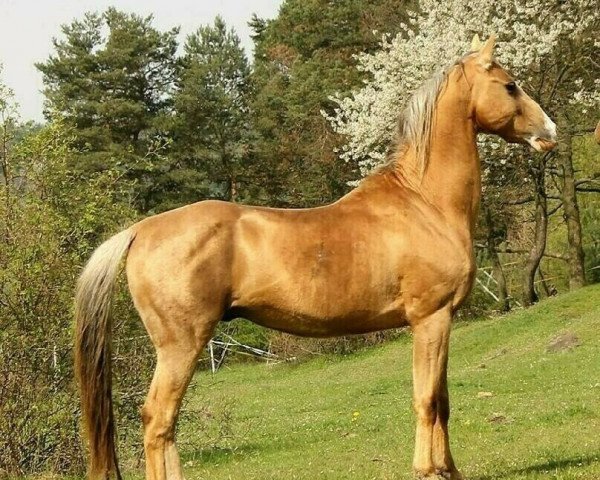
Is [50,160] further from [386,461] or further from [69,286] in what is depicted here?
[386,461]

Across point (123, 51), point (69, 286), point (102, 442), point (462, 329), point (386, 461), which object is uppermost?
point (123, 51)

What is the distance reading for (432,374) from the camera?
6.56 m

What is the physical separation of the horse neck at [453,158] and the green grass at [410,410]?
2143 mm

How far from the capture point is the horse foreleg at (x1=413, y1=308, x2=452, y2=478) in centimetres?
652

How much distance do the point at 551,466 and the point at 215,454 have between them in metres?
7.34

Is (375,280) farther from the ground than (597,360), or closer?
farther from the ground

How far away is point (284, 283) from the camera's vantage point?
635cm

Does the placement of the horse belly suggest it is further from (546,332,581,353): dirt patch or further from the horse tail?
(546,332,581,353): dirt patch

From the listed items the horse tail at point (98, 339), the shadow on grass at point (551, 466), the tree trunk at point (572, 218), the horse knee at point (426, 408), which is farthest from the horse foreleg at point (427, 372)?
the tree trunk at point (572, 218)

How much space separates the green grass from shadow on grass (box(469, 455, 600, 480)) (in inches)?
0.5

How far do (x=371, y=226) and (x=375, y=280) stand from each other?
41 cm

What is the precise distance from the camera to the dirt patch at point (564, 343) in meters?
22.1

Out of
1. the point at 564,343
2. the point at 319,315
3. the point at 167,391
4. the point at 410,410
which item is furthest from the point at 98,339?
the point at 564,343

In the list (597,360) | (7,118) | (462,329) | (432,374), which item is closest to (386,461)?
(432,374)
